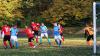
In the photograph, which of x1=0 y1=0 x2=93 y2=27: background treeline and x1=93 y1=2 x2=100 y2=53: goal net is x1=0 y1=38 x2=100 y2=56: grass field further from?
x1=0 y1=0 x2=93 y2=27: background treeline

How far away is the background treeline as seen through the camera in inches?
2395

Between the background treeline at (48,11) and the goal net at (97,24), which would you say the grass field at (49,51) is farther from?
the background treeline at (48,11)

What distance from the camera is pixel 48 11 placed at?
206 ft

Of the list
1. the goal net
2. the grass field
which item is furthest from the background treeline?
the goal net

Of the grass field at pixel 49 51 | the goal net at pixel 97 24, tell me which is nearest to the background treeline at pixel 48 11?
the grass field at pixel 49 51

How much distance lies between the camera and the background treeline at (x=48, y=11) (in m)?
60.8

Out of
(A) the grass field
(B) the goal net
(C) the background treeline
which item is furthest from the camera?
(C) the background treeline

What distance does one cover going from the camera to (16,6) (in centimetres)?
6344

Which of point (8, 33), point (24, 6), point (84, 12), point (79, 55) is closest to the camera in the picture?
point (79, 55)

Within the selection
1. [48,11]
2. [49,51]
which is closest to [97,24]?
[49,51]

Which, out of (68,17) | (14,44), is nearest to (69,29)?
(68,17)

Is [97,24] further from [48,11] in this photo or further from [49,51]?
[48,11]

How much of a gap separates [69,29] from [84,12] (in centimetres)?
400

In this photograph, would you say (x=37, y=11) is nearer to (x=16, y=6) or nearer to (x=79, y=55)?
(x=16, y=6)
